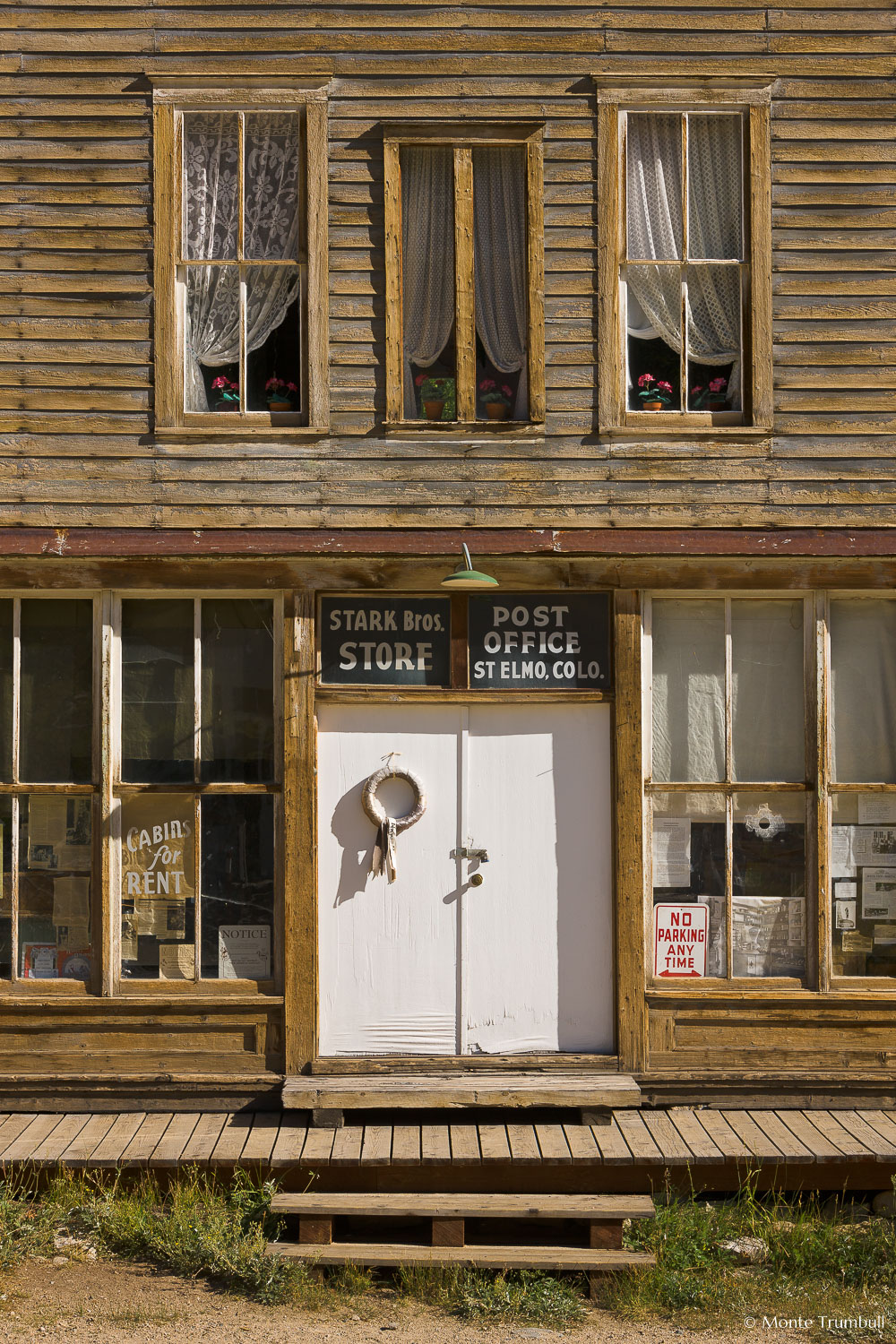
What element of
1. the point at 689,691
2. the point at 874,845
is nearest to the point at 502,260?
the point at 689,691

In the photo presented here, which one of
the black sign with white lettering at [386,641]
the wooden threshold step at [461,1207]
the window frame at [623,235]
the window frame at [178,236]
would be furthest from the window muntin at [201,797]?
the window frame at [623,235]

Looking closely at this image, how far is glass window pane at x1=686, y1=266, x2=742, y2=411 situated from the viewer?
6.89 m

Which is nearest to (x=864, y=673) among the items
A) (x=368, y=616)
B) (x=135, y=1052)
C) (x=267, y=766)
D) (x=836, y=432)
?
(x=836, y=432)

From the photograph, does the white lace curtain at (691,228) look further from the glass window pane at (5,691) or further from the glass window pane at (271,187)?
the glass window pane at (5,691)

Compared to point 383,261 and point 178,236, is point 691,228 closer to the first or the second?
point 383,261

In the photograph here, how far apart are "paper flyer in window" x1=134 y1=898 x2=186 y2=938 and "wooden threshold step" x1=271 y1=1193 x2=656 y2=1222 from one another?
170 centimetres

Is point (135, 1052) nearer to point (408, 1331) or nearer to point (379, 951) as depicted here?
point (379, 951)

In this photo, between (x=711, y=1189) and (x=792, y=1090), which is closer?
(x=711, y=1189)

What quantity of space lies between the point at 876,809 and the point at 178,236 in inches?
215

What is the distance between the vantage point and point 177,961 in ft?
21.9

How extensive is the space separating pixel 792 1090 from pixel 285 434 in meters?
4.87

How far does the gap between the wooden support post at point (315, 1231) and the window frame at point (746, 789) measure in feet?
7.42

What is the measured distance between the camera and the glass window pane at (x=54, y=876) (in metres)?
6.72

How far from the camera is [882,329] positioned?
22.1 ft
